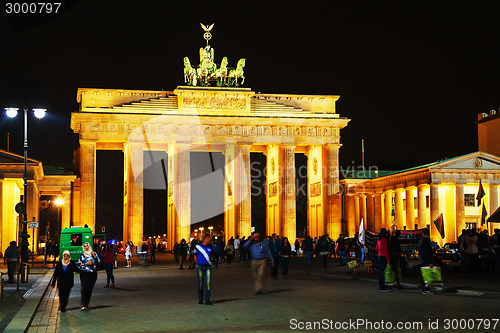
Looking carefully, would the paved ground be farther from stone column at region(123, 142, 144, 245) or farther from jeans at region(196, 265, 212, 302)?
stone column at region(123, 142, 144, 245)

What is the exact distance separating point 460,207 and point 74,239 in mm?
37767

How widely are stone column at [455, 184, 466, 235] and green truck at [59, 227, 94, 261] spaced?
1420 inches

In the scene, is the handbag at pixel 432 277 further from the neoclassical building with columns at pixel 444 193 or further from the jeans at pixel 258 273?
the neoclassical building with columns at pixel 444 193

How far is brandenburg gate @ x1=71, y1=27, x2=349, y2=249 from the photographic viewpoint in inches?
2788

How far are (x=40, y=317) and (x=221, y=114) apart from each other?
55.7m

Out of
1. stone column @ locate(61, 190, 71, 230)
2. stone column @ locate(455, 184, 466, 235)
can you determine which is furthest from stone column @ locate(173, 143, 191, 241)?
stone column @ locate(455, 184, 466, 235)

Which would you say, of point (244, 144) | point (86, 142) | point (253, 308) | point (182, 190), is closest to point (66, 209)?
point (86, 142)

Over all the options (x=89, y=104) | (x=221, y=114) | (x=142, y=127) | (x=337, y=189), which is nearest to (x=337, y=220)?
(x=337, y=189)

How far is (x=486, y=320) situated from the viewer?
51.2 ft

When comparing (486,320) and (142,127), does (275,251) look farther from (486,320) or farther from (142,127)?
(142,127)

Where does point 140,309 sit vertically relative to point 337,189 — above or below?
below

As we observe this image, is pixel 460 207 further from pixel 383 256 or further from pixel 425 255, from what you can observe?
pixel 425 255

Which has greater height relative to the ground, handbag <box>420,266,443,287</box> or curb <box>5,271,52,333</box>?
handbag <box>420,266,443,287</box>

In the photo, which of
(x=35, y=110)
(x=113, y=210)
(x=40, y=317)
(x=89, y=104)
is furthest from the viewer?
(x=113, y=210)
